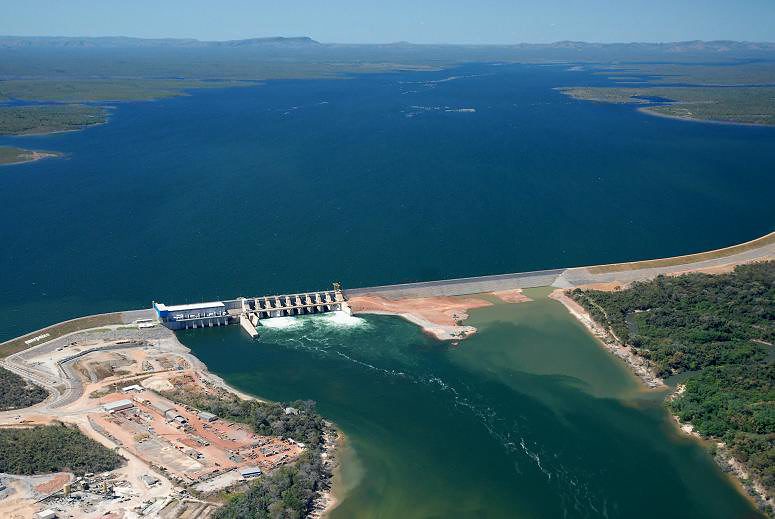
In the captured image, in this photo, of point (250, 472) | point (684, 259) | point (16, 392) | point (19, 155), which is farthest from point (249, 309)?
A: point (19, 155)

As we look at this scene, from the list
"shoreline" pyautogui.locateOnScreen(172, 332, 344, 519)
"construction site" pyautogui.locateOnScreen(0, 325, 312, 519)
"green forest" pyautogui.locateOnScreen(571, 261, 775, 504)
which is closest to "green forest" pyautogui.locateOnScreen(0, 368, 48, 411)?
"construction site" pyautogui.locateOnScreen(0, 325, 312, 519)

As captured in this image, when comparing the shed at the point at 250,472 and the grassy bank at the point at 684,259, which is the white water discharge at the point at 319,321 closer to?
the shed at the point at 250,472

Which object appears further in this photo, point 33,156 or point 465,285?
point 33,156

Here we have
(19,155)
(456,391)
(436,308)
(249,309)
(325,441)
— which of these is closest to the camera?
(325,441)

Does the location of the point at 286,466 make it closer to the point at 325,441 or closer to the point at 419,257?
the point at 325,441

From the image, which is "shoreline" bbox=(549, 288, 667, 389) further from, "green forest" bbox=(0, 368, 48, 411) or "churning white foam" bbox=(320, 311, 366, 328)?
"green forest" bbox=(0, 368, 48, 411)

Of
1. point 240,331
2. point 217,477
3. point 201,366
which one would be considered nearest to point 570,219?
point 240,331

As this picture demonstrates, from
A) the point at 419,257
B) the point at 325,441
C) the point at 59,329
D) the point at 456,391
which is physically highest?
the point at 419,257

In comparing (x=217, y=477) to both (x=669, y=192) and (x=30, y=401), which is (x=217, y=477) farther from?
(x=669, y=192)
